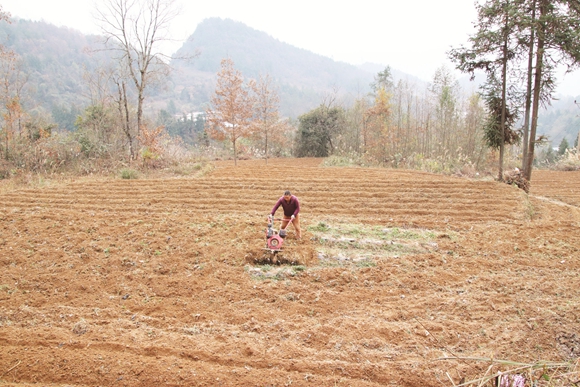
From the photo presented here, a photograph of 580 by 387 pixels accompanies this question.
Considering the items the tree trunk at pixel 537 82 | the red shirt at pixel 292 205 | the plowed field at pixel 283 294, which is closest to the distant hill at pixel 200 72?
the tree trunk at pixel 537 82

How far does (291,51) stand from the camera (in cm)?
13862

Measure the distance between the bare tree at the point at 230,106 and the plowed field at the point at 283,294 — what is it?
785 cm

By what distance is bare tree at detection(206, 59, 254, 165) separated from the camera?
1614cm

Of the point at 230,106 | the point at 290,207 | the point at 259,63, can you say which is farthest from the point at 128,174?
the point at 259,63

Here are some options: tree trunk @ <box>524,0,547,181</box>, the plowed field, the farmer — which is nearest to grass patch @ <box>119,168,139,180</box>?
the plowed field

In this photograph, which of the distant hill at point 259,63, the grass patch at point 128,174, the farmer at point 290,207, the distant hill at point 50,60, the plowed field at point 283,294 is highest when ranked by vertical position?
the distant hill at point 259,63

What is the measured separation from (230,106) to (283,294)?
1283 centimetres

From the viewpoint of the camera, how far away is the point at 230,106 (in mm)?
16219

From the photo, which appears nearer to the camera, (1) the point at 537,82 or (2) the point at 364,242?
(2) the point at 364,242

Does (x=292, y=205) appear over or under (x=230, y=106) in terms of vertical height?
under

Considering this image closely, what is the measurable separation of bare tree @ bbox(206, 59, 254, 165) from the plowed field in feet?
25.8

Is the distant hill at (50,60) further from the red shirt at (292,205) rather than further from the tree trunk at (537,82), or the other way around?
the tree trunk at (537,82)

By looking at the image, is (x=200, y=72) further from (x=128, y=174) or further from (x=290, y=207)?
(x=290, y=207)

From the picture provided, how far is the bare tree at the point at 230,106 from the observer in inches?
635
